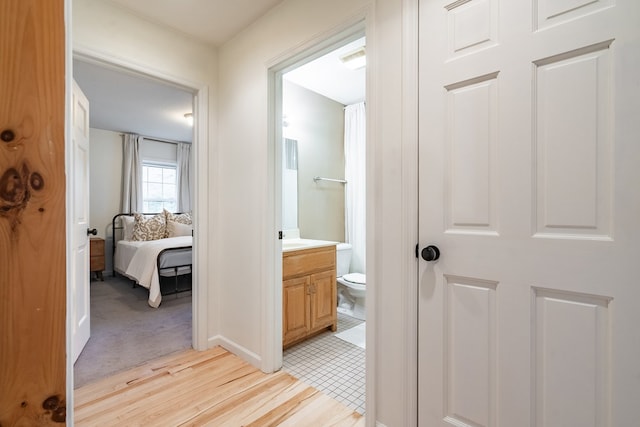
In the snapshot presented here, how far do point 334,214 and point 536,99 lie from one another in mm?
2702

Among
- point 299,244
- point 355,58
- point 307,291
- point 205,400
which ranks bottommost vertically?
point 205,400

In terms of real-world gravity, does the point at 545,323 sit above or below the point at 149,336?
above

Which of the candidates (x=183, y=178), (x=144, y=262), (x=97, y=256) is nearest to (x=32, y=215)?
(x=144, y=262)

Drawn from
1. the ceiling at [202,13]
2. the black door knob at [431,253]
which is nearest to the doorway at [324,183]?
the ceiling at [202,13]

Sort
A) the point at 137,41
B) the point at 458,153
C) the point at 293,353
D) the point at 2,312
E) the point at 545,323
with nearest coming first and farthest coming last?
the point at 2,312
the point at 545,323
the point at 458,153
the point at 137,41
the point at 293,353

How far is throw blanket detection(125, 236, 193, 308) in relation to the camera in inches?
135

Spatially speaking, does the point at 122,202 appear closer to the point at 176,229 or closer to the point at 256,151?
the point at 176,229

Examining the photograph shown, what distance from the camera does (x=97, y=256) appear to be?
183 inches

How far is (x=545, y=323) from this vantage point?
1045mm

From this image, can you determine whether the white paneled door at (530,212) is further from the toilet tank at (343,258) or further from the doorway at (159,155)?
the toilet tank at (343,258)

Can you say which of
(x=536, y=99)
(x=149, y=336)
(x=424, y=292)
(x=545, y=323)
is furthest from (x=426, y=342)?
(x=149, y=336)

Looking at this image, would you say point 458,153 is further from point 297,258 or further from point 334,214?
point 334,214

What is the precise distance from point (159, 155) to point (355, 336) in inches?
200

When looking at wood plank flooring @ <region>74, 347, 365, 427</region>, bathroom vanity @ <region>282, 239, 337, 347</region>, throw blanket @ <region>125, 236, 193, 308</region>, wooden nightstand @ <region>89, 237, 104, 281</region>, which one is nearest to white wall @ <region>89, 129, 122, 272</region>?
wooden nightstand @ <region>89, 237, 104, 281</region>
